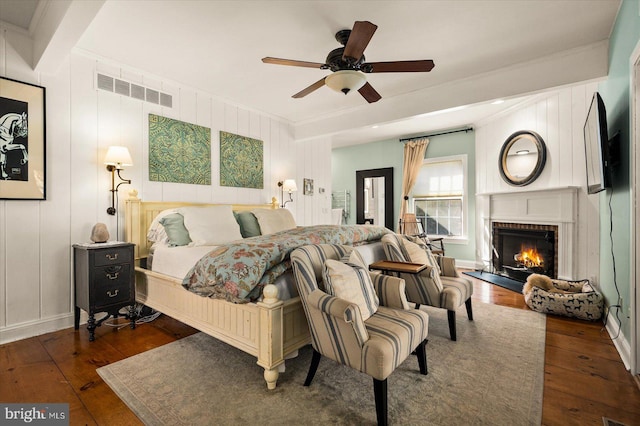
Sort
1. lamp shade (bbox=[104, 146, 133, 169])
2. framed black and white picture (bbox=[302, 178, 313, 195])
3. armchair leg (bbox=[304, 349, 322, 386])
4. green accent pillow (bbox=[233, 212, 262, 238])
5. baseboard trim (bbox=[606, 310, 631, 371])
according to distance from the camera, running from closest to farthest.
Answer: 1. armchair leg (bbox=[304, 349, 322, 386])
2. baseboard trim (bbox=[606, 310, 631, 371])
3. lamp shade (bbox=[104, 146, 133, 169])
4. green accent pillow (bbox=[233, 212, 262, 238])
5. framed black and white picture (bbox=[302, 178, 313, 195])

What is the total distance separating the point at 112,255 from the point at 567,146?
578cm

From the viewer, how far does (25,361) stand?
2.31 meters

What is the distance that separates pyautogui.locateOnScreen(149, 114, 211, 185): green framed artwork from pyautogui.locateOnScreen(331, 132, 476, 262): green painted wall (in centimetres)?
438

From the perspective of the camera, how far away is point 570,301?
313cm

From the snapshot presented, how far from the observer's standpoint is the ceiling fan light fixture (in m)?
2.54

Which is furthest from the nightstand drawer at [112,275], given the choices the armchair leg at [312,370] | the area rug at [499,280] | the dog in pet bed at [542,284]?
the area rug at [499,280]

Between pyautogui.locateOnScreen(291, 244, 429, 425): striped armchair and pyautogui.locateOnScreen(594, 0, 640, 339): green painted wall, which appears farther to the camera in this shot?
pyautogui.locateOnScreen(594, 0, 640, 339): green painted wall

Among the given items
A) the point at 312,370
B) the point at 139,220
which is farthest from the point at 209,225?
the point at 312,370

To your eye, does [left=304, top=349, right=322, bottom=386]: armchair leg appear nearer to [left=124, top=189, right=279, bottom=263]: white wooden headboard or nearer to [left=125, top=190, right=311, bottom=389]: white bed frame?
[left=125, top=190, right=311, bottom=389]: white bed frame

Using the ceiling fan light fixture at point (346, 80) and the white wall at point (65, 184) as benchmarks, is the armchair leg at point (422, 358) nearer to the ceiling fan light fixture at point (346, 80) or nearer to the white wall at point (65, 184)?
the ceiling fan light fixture at point (346, 80)

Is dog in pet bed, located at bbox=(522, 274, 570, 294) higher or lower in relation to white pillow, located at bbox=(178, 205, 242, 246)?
lower

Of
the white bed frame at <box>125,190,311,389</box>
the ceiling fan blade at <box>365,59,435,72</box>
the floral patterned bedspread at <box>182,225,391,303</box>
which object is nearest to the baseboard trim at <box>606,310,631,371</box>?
the white bed frame at <box>125,190,311,389</box>

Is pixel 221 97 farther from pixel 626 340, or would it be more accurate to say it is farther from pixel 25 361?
pixel 626 340

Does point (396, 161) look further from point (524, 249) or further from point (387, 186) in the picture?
point (524, 249)
